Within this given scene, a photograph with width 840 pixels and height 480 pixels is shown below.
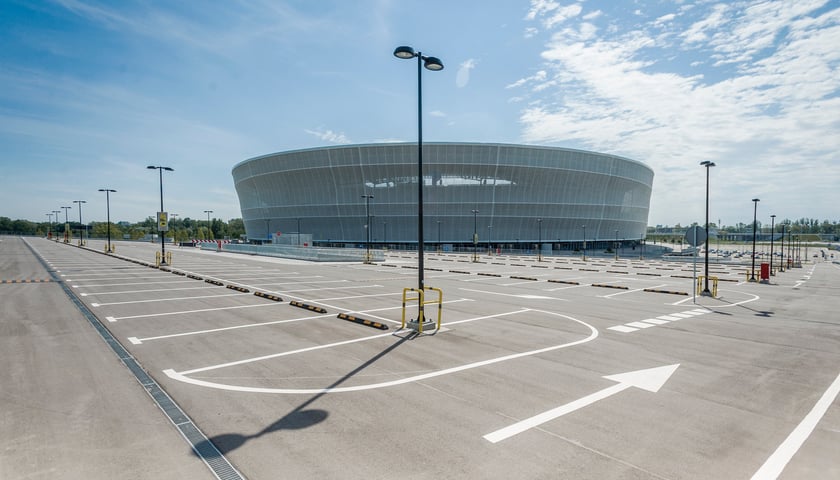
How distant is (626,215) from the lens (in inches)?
4274

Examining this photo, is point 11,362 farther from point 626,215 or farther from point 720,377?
point 626,215

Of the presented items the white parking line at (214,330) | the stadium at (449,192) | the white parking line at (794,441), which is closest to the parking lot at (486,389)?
the white parking line at (794,441)

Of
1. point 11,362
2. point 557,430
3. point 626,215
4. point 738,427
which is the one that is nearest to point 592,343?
point 738,427

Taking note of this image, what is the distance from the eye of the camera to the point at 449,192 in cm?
8875

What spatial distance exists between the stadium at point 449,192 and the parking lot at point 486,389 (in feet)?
238

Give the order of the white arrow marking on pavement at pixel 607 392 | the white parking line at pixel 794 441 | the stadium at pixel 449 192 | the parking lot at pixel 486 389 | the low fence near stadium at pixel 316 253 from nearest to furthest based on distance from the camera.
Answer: the white parking line at pixel 794 441 → the parking lot at pixel 486 389 → the white arrow marking on pavement at pixel 607 392 → the low fence near stadium at pixel 316 253 → the stadium at pixel 449 192

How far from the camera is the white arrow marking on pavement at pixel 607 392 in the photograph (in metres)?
5.83

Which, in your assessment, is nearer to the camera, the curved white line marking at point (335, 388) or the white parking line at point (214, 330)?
the curved white line marking at point (335, 388)

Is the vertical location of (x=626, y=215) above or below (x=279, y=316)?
above

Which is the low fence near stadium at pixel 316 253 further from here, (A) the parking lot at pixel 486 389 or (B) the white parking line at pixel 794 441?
(B) the white parking line at pixel 794 441

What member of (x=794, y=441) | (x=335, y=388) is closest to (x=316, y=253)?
(x=335, y=388)

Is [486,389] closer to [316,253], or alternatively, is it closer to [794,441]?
[794,441]

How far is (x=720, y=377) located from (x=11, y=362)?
47.7 ft

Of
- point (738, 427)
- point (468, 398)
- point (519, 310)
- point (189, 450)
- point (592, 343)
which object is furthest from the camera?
point (519, 310)
